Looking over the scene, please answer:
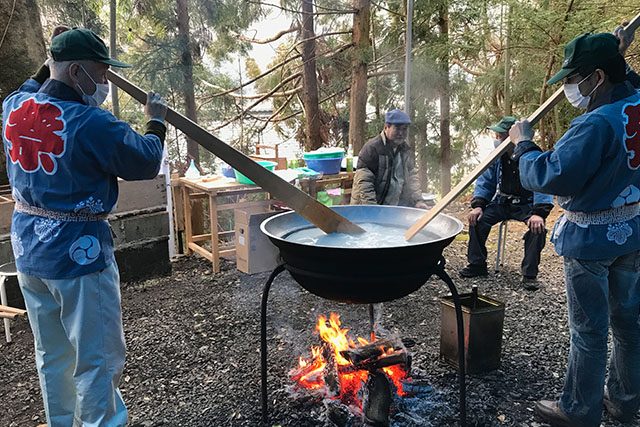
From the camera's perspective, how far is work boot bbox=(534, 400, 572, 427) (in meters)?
2.80

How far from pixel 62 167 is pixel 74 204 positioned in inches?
7.2

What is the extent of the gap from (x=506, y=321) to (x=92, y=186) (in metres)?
3.72

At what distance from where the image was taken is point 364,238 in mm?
2889

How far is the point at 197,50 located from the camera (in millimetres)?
8742

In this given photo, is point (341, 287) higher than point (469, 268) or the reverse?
higher

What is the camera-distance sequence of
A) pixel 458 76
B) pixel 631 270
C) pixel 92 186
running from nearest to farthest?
pixel 92 186, pixel 631 270, pixel 458 76

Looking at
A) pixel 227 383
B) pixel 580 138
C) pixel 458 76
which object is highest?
pixel 458 76

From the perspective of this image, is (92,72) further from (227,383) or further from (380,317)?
(380,317)

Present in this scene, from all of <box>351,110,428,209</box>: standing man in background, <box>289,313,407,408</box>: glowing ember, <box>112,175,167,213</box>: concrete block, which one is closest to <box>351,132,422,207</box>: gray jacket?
<box>351,110,428,209</box>: standing man in background

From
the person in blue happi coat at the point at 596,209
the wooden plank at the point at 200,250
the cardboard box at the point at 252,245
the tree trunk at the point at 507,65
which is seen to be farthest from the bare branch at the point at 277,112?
the person in blue happi coat at the point at 596,209

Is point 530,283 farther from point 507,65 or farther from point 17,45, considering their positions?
point 17,45

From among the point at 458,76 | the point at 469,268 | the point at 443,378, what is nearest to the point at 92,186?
the point at 443,378

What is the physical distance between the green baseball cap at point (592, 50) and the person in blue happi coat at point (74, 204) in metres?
2.20

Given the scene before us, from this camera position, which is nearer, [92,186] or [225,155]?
[92,186]
